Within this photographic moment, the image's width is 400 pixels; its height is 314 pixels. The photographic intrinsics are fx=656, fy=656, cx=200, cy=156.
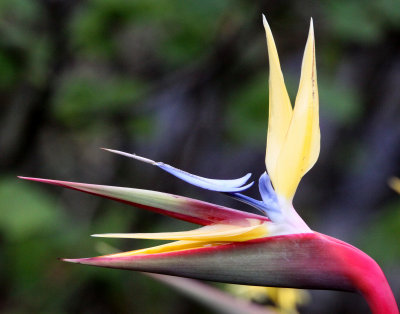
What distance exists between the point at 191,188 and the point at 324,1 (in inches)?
24.6

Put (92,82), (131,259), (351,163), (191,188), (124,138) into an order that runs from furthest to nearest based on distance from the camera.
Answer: (351,163) → (191,188) → (124,138) → (92,82) → (131,259)

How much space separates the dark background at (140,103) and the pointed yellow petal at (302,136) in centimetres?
56

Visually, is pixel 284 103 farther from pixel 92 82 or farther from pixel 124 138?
pixel 124 138

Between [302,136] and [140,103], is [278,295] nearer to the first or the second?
[302,136]

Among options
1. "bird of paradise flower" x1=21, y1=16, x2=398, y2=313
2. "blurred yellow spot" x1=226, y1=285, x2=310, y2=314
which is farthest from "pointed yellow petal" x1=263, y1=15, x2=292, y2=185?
"blurred yellow spot" x1=226, y1=285, x2=310, y2=314

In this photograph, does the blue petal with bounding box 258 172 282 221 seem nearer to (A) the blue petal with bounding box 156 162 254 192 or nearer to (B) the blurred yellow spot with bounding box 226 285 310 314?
(A) the blue petal with bounding box 156 162 254 192

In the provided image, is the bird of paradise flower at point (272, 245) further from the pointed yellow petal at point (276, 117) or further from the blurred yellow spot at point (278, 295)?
the blurred yellow spot at point (278, 295)

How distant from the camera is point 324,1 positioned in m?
1.10

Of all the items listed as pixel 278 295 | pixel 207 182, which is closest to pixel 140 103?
pixel 278 295

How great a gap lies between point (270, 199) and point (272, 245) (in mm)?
43

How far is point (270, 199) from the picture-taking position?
0.42m

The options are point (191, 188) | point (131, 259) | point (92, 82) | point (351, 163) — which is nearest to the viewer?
point (131, 259)

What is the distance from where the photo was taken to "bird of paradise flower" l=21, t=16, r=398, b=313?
Answer: 37 cm

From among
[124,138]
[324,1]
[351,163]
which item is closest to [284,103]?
[324,1]
